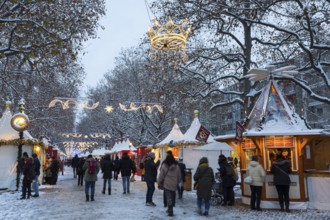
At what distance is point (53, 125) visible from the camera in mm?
40156

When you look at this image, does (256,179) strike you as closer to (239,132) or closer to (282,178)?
(282,178)

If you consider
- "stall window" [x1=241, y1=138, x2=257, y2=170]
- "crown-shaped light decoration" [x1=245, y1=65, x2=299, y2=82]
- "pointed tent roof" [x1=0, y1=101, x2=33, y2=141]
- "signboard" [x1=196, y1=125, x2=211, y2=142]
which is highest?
"crown-shaped light decoration" [x1=245, y1=65, x2=299, y2=82]

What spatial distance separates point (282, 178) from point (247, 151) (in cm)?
247

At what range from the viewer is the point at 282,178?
12.0 meters

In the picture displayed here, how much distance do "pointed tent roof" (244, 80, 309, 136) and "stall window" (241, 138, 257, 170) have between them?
0.52 m

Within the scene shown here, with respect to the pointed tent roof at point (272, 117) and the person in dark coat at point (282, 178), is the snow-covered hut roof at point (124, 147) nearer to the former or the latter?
the pointed tent roof at point (272, 117)

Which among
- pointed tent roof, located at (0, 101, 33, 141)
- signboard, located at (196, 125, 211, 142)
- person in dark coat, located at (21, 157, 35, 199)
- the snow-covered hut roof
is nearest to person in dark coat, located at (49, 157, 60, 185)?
pointed tent roof, located at (0, 101, 33, 141)

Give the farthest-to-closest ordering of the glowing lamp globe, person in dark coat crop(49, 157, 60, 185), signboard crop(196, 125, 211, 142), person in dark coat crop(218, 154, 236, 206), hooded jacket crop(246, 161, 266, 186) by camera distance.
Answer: person in dark coat crop(49, 157, 60, 185) → the glowing lamp globe → signboard crop(196, 125, 211, 142) → person in dark coat crop(218, 154, 236, 206) → hooded jacket crop(246, 161, 266, 186)

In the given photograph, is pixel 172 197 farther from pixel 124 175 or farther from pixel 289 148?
pixel 124 175

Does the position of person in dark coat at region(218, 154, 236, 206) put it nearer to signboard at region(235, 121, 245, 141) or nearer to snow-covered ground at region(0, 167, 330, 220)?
snow-covered ground at region(0, 167, 330, 220)

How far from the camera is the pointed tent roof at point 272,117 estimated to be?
13.1 metres

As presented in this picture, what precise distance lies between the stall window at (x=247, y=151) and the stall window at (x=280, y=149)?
0.65m

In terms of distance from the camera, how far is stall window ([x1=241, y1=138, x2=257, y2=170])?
549 inches

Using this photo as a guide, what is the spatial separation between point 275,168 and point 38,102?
26.6m
